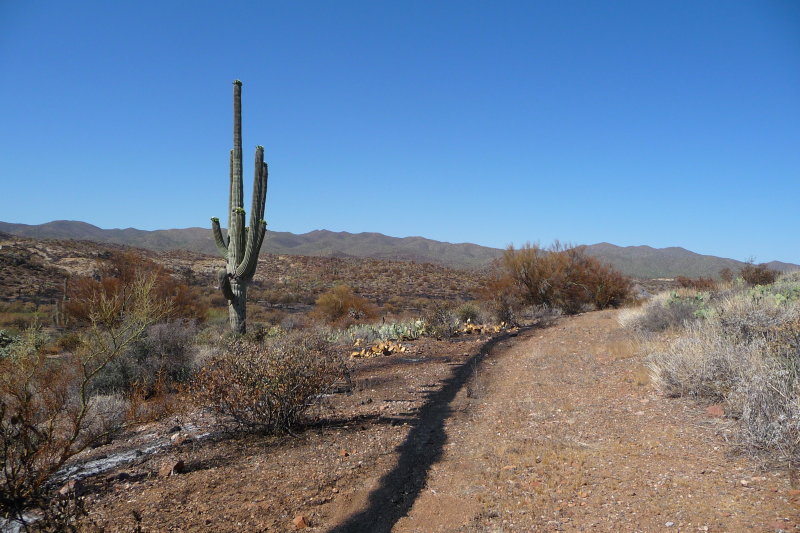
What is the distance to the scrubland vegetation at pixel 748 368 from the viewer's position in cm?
443

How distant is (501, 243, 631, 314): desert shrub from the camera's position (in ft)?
63.4

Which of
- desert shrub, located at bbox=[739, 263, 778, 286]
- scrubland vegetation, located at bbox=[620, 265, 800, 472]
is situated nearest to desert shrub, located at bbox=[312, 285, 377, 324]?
scrubland vegetation, located at bbox=[620, 265, 800, 472]

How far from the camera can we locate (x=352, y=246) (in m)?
135

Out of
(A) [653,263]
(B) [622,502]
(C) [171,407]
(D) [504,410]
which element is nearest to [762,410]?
(B) [622,502]

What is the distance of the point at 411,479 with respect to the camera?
4.68 m

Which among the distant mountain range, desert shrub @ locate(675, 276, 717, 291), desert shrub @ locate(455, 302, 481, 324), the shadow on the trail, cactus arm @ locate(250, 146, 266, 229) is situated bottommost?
the shadow on the trail

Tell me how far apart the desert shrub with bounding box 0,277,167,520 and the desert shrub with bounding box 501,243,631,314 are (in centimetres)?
1510

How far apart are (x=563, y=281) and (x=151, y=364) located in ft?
48.9

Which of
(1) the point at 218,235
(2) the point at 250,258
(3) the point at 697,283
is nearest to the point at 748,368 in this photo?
(2) the point at 250,258

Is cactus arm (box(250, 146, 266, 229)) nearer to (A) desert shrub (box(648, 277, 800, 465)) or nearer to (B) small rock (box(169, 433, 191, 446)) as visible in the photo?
(B) small rock (box(169, 433, 191, 446))

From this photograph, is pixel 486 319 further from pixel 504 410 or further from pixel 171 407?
pixel 171 407

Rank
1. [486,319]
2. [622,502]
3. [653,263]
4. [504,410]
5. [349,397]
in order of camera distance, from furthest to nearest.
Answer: [653,263] → [486,319] → [349,397] → [504,410] → [622,502]

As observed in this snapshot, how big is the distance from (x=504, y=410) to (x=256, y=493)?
3793mm

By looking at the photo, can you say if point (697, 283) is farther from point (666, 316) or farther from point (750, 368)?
point (750, 368)
